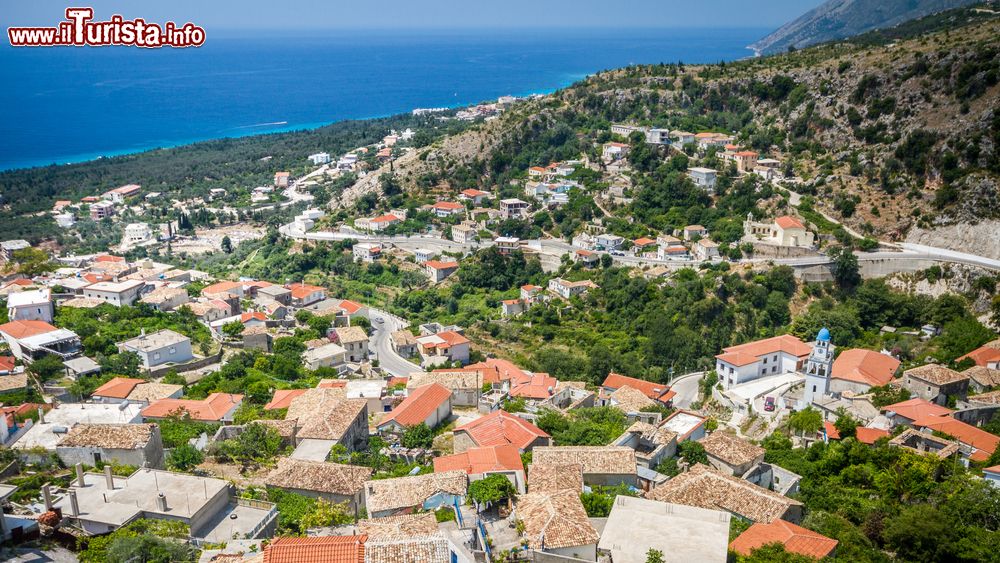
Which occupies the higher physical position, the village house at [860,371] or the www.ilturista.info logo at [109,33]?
the www.ilturista.info logo at [109,33]

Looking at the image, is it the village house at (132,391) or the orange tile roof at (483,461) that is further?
the village house at (132,391)

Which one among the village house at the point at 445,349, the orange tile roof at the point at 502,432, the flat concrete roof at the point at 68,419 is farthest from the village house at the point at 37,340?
the orange tile roof at the point at 502,432

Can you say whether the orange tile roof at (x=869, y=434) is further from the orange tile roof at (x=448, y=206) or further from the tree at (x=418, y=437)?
the orange tile roof at (x=448, y=206)

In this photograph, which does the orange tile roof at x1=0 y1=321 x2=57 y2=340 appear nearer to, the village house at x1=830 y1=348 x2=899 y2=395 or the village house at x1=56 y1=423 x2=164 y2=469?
the village house at x1=56 y1=423 x2=164 y2=469

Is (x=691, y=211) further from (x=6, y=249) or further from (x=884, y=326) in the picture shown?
(x=6, y=249)

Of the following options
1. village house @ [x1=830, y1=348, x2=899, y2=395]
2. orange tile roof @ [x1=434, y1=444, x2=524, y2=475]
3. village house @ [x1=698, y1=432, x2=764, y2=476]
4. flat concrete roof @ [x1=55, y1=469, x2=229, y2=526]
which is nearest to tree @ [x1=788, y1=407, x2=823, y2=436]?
village house @ [x1=698, y1=432, x2=764, y2=476]

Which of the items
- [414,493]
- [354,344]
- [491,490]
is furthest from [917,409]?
[354,344]

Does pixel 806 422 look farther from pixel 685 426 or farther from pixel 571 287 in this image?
pixel 571 287
